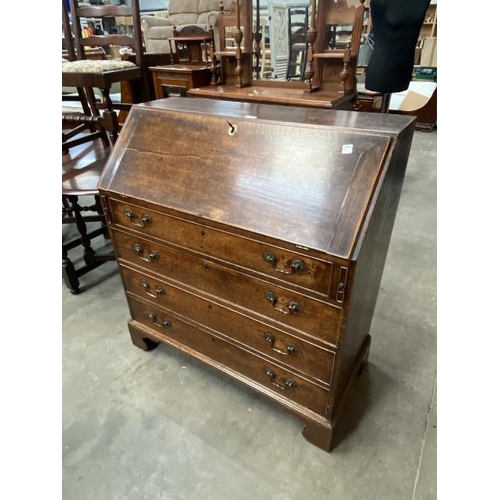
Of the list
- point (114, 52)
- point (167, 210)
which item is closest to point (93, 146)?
point (167, 210)

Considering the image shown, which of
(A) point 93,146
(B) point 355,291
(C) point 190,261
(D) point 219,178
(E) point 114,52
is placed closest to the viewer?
(B) point 355,291

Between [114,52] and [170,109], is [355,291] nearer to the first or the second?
[170,109]

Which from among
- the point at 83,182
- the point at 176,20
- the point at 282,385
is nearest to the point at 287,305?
the point at 282,385

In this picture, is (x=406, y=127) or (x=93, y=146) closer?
(x=406, y=127)

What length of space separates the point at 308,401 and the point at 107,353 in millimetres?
1005

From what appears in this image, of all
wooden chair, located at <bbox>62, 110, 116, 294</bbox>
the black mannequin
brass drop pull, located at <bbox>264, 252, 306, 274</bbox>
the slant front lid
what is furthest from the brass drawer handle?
the black mannequin

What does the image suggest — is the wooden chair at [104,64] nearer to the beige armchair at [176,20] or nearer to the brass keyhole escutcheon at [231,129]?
the brass keyhole escutcheon at [231,129]

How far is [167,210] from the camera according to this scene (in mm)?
1080

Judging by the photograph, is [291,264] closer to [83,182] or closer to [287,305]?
[287,305]

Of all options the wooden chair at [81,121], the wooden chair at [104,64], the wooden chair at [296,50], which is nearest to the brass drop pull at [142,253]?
the wooden chair at [104,64]

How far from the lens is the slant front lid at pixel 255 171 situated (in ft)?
2.80

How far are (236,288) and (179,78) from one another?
2551mm

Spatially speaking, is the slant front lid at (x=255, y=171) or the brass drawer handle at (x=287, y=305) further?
the brass drawer handle at (x=287, y=305)

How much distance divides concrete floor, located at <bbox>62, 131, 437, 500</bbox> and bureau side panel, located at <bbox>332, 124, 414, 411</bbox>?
0.24 meters
